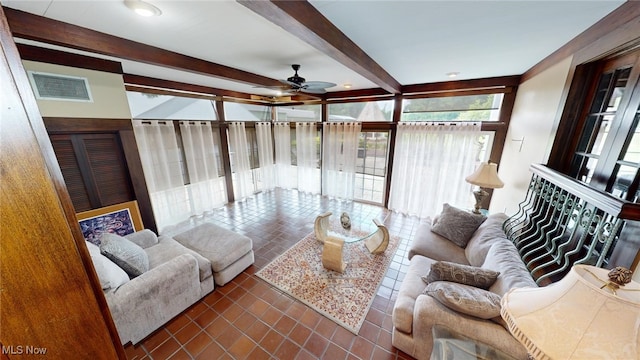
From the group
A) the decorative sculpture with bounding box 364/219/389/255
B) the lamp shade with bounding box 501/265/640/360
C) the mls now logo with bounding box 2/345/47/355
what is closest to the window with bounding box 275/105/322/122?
the decorative sculpture with bounding box 364/219/389/255

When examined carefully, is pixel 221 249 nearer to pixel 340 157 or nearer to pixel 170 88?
pixel 170 88

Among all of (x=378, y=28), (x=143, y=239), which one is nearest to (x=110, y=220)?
(x=143, y=239)

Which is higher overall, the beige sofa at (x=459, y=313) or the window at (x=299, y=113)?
the window at (x=299, y=113)

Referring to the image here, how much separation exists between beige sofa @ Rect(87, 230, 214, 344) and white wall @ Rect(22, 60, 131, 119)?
141cm

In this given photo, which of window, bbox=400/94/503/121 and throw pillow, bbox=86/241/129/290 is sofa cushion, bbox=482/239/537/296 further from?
throw pillow, bbox=86/241/129/290

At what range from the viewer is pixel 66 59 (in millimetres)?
2057

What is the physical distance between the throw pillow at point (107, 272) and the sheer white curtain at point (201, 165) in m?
2.24

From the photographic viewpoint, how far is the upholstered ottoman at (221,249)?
2.29m

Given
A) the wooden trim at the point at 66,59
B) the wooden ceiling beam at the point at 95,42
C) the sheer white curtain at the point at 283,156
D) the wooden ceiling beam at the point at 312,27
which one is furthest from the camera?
the sheer white curtain at the point at 283,156

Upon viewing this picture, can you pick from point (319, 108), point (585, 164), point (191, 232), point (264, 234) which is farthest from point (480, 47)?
point (191, 232)

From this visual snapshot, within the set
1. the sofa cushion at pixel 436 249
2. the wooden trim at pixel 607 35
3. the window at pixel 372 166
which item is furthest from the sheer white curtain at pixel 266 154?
the wooden trim at pixel 607 35

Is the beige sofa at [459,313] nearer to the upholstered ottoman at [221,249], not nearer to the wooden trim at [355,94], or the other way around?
the upholstered ottoman at [221,249]

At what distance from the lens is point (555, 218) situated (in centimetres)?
180

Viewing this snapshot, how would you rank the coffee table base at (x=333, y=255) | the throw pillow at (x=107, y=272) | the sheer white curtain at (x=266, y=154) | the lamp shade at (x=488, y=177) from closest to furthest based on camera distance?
the throw pillow at (x=107, y=272)
the coffee table base at (x=333, y=255)
the lamp shade at (x=488, y=177)
the sheer white curtain at (x=266, y=154)
